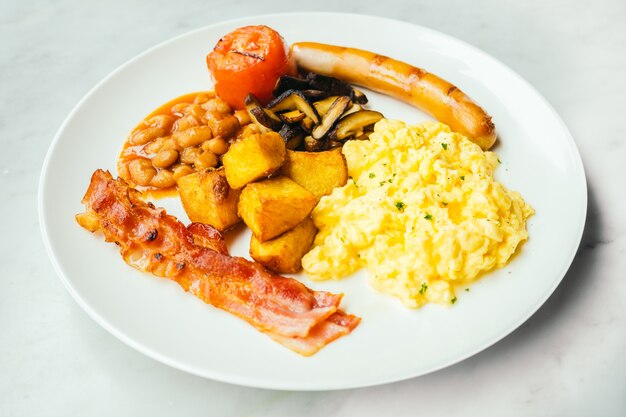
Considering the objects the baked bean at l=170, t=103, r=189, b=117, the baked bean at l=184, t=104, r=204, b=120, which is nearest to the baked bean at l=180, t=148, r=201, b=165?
the baked bean at l=184, t=104, r=204, b=120

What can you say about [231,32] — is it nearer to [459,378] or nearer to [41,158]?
[41,158]

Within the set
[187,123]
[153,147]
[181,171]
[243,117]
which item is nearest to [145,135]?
[153,147]

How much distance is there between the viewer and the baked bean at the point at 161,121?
373 cm

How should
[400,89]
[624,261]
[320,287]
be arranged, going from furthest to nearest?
[400,89], [624,261], [320,287]

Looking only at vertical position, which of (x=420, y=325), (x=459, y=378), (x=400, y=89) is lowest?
(x=459, y=378)

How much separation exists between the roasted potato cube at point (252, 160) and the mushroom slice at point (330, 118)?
49 centimetres

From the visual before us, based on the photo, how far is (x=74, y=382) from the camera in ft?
9.42

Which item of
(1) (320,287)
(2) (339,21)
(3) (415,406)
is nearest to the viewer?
(3) (415,406)

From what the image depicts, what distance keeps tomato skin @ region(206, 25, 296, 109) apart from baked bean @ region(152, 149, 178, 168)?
554 millimetres

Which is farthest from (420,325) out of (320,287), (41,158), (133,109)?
(41,158)

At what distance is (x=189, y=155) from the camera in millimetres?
3514

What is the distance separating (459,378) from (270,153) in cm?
126

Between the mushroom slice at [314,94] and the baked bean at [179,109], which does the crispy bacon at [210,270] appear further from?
the mushroom slice at [314,94]

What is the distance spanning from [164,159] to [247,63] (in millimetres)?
728
